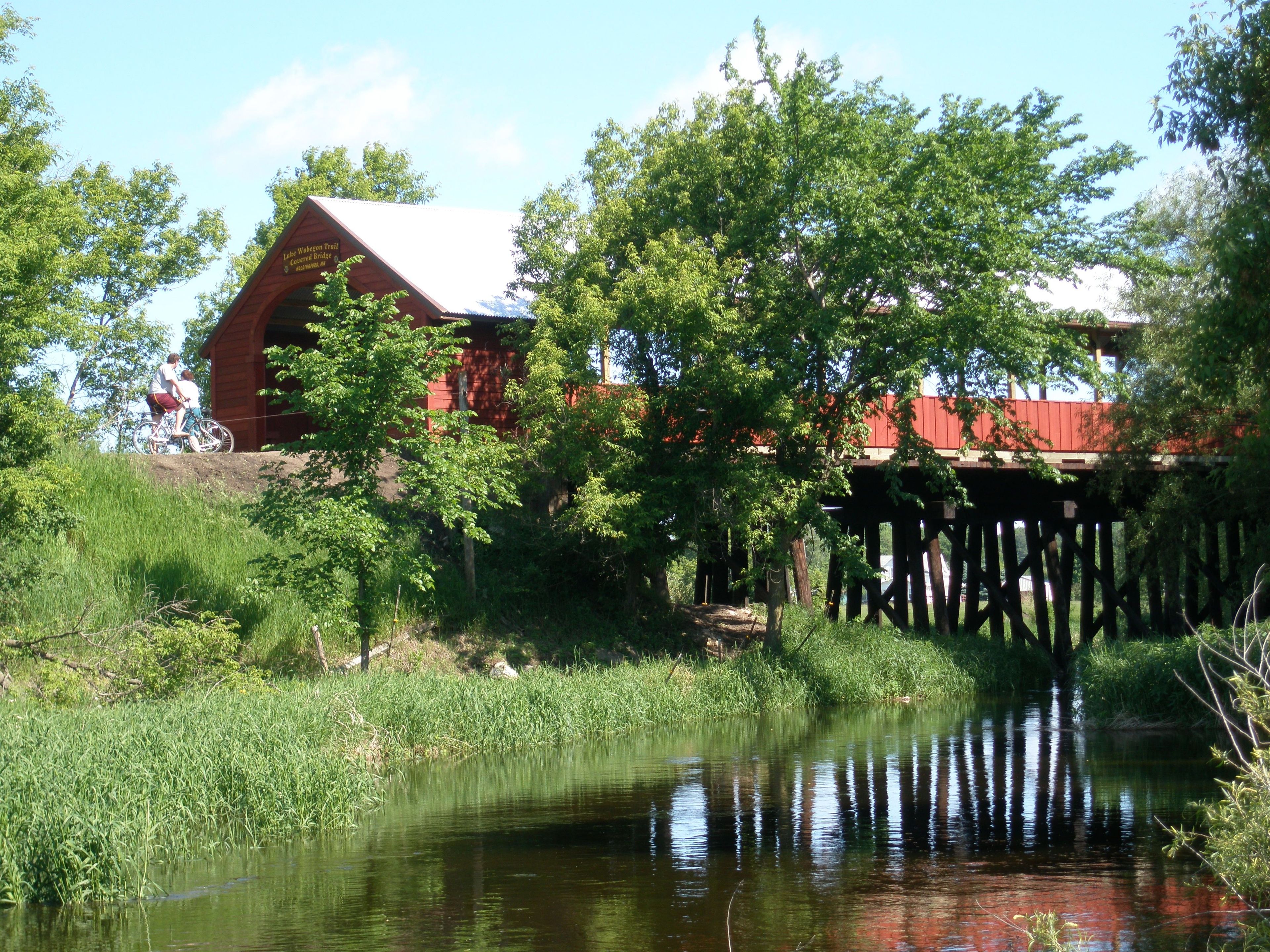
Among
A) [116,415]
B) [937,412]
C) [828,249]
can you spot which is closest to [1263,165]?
[828,249]

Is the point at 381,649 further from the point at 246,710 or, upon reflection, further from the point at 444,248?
the point at 444,248

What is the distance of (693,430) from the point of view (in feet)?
70.7

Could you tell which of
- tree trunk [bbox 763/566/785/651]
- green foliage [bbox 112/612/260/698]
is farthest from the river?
tree trunk [bbox 763/566/785/651]

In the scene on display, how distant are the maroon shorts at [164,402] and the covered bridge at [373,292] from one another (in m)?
1.68

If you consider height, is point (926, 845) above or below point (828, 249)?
below

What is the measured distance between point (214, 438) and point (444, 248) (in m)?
6.07

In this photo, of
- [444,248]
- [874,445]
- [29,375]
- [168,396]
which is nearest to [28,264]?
[29,375]

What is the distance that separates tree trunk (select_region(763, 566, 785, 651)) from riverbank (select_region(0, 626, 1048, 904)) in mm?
1283

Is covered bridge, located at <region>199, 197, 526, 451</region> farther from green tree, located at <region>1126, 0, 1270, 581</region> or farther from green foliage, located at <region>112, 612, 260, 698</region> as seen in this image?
green tree, located at <region>1126, 0, 1270, 581</region>

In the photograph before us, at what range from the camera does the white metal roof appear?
925 inches

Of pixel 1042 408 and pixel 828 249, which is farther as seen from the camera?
pixel 1042 408

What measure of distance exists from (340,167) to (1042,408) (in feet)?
71.4

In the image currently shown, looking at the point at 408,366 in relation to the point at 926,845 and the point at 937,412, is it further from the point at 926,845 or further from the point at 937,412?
the point at 937,412

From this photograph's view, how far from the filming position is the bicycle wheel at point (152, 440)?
2202 cm
